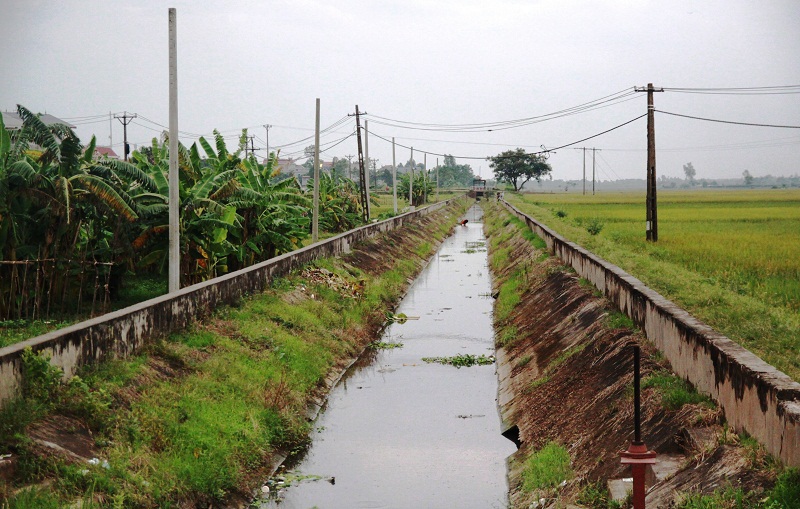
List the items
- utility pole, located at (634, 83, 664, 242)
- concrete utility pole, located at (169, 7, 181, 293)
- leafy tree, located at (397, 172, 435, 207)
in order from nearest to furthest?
concrete utility pole, located at (169, 7, 181, 293) < utility pole, located at (634, 83, 664, 242) < leafy tree, located at (397, 172, 435, 207)

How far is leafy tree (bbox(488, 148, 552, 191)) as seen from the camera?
129875mm

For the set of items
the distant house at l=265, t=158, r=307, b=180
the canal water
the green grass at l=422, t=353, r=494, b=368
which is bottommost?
the canal water

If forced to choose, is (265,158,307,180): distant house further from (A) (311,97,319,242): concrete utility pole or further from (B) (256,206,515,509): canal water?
(B) (256,206,515,509): canal water

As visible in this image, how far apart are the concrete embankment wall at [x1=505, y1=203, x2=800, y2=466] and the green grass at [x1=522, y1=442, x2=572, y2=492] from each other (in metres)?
1.53

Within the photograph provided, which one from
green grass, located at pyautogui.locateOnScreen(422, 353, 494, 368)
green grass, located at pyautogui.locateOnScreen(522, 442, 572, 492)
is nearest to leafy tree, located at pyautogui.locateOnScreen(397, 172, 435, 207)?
green grass, located at pyautogui.locateOnScreen(422, 353, 494, 368)

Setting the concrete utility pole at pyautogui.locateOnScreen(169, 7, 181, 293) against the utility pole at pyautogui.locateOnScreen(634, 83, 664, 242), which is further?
the utility pole at pyautogui.locateOnScreen(634, 83, 664, 242)

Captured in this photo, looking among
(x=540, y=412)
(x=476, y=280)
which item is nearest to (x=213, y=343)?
(x=540, y=412)

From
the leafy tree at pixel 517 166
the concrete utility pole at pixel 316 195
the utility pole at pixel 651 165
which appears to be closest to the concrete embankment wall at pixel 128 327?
the concrete utility pole at pixel 316 195

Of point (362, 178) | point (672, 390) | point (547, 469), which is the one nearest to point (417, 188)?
point (362, 178)

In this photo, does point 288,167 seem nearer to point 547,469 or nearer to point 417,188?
point 417,188

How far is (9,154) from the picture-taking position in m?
14.1

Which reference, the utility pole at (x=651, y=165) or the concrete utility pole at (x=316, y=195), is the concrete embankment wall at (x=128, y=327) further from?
the utility pole at (x=651, y=165)

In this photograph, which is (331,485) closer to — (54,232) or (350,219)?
(54,232)

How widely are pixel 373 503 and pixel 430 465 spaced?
56.6 inches
